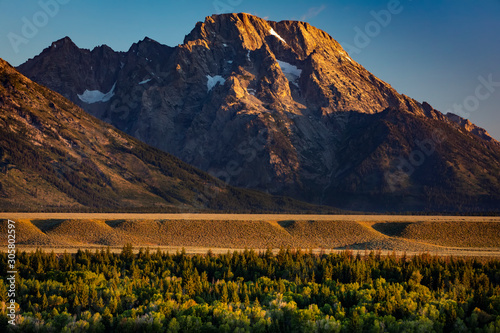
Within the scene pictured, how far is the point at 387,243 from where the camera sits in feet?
263

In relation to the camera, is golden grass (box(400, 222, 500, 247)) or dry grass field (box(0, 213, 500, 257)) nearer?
dry grass field (box(0, 213, 500, 257))

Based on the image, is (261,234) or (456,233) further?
(456,233)

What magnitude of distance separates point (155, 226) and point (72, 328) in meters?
53.8

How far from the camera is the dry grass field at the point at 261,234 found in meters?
78.2

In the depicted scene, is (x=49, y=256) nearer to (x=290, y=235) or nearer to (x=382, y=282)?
(x=382, y=282)

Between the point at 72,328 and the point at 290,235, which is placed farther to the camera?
the point at 290,235

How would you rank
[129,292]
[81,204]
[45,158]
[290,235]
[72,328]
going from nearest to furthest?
[72,328], [129,292], [290,235], [81,204], [45,158]

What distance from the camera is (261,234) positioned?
285 ft

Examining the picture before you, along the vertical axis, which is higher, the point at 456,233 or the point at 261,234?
the point at 456,233

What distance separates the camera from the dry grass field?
78.2 meters

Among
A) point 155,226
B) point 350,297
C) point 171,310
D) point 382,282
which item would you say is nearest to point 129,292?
point 171,310

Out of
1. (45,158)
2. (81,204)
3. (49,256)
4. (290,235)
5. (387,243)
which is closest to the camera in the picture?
(49,256)

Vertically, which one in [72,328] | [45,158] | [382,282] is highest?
[45,158]

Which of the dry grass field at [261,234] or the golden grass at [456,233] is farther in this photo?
the golden grass at [456,233]
